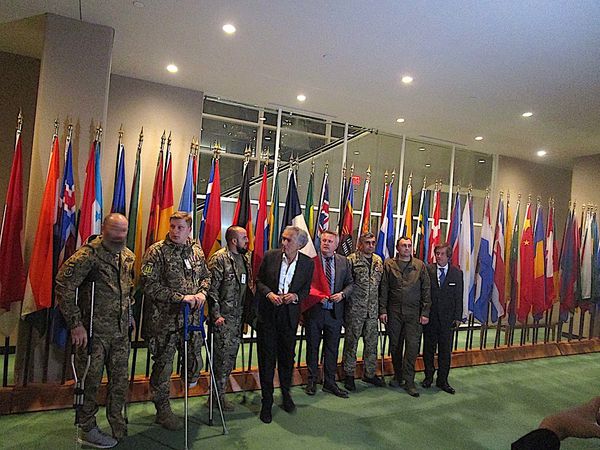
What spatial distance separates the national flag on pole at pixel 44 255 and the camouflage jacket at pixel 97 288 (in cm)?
70

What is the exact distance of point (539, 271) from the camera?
230 inches

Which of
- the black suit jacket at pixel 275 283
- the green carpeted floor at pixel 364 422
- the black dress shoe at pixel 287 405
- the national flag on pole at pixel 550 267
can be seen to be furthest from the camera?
the national flag on pole at pixel 550 267

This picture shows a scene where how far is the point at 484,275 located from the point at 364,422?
2.82m

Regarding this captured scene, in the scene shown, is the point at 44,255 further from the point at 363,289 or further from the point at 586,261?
the point at 586,261

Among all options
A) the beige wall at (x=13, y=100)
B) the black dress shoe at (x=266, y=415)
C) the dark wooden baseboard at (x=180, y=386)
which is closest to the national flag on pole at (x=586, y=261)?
the dark wooden baseboard at (x=180, y=386)

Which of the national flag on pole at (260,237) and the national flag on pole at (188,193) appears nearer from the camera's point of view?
the national flag on pole at (188,193)

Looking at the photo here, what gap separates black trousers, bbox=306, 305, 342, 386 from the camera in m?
3.91

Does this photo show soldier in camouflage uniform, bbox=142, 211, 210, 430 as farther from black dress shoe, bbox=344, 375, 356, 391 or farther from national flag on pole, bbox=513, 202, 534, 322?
national flag on pole, bbox=513, 202, 534, 322

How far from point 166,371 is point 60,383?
101 cm

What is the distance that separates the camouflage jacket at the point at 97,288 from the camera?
261 cm

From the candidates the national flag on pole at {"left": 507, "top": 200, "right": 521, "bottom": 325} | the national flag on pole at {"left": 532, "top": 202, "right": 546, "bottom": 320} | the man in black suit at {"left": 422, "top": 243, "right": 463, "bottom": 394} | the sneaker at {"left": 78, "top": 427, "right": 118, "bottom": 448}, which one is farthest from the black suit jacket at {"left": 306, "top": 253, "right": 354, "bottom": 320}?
the national flag on pole at {"left": 532, "top": 202, "right": 546, "bottom": 320}

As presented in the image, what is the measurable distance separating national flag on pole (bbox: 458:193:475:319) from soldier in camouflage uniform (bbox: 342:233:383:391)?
5.18 ft

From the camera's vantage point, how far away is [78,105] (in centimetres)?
363

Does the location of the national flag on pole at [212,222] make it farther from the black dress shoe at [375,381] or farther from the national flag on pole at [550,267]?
the national flag on pole at [550,267]
